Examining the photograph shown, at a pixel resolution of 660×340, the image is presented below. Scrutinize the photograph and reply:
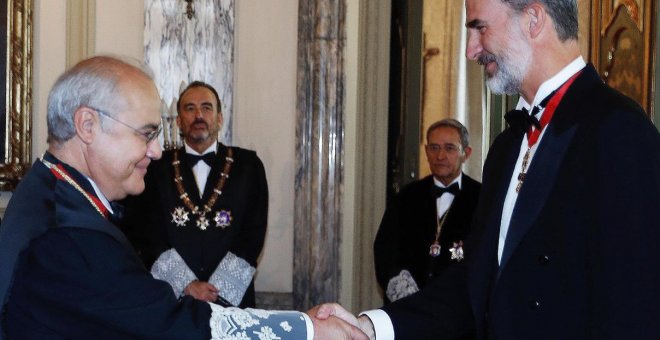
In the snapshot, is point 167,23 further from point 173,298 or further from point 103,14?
point 173,298

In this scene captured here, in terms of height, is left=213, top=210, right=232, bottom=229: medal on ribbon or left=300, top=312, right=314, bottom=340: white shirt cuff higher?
left=213, top=210, right=232, bottom=229: medal on ribbon

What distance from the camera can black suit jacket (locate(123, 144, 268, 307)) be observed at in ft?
18.6

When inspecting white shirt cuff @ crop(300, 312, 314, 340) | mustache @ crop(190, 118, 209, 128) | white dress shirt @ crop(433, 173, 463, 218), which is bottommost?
white shirt cuff @ crop(300, 312, 314, 340)

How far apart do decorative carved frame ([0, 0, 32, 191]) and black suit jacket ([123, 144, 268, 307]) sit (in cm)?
151

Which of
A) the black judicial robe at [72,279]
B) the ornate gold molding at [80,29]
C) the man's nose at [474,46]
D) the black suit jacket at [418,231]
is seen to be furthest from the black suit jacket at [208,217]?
the black judicial robe at [72,279]

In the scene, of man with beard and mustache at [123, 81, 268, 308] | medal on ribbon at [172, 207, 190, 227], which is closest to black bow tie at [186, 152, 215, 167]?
man with beard and mustache at [123, 81, 268, 308]

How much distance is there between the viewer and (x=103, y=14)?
6.96 meters

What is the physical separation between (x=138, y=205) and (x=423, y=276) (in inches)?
61.9

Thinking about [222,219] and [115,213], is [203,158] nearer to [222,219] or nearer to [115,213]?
[222,219]

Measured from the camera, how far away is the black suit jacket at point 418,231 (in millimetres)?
5734

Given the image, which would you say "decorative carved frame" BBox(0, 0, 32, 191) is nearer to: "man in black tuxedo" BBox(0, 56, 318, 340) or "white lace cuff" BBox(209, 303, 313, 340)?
"man in black tuxedo" BBox(0, 56, 318, 340)

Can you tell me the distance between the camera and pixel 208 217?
5.76m

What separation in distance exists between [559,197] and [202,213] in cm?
324

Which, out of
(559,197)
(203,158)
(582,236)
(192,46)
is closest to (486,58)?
(559,197)
